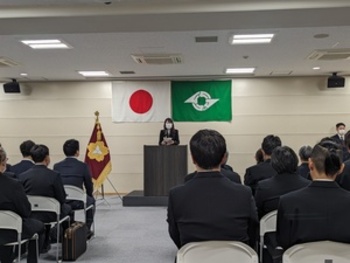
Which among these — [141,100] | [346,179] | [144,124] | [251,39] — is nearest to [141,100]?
[141,100]

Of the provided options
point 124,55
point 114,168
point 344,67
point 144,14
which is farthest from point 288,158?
point 114,168

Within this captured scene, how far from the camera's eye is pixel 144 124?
9820mm

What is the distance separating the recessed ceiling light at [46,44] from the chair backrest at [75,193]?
2435 millimetres

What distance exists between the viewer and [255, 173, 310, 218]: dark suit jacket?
118 inches

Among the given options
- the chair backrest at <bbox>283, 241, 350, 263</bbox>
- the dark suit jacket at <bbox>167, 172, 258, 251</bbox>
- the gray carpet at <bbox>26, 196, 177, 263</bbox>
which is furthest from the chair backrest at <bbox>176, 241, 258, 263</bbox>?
the gray carpet at <bbox>26, 196, 177, 263</bbox>

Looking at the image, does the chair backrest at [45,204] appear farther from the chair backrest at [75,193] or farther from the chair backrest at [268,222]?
the chair backrest at [268,222]

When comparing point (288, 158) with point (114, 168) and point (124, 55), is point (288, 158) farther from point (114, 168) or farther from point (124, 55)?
point (114, 168)

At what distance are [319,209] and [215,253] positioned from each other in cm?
63

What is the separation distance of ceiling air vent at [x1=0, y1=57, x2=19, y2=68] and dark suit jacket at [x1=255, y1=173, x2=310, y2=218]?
6030mm

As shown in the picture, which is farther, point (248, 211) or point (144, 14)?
point (144, 14)

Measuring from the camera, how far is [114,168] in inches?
391

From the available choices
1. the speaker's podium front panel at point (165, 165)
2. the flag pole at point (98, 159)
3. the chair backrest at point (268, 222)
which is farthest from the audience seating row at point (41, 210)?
the speaker's podium front panel at point (165, 165)

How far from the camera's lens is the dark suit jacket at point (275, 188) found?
118 inches

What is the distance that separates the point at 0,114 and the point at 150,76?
435 centimetres
